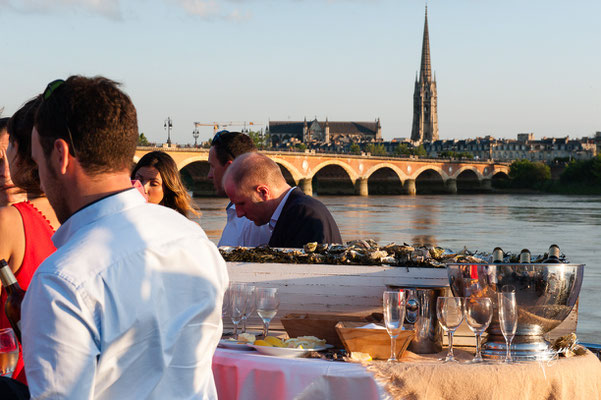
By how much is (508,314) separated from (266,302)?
2.54 ft

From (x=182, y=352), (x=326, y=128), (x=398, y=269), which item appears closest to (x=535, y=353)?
(x=398, y=269)

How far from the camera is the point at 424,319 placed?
8.34 feet

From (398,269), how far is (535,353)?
0.57 m

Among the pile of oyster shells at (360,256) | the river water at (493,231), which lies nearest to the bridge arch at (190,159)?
the river water at (493,231)

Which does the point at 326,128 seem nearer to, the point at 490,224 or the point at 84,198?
the point at 490,224

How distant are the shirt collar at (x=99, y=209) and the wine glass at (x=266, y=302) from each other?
1.32 meters

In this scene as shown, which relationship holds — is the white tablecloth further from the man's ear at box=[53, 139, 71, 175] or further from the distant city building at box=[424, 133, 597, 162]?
the distant city building at box=[424, 133, 597, 162]

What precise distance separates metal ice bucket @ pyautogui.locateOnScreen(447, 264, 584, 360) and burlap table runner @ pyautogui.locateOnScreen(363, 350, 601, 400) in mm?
128

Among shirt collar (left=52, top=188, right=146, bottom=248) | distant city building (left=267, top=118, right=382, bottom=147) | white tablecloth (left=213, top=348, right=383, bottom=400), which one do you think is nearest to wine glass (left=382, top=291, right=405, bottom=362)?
white tablecloth (left=213, top=348, right=383, bottom=400)

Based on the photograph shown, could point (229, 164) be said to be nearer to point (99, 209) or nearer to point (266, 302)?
point (266, 302)

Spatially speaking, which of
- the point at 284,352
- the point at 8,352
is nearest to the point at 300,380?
the point at 284,352

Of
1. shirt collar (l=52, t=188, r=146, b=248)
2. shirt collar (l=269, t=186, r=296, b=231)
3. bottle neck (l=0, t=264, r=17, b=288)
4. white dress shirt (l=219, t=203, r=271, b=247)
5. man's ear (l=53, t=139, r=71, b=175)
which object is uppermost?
man's ear (l=53, t=139, r=71, b=175)

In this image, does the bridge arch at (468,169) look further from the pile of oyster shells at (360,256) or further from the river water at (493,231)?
the pile of oyster shells at (360,256)

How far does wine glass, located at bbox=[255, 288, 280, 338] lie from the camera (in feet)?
8.66
